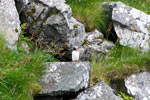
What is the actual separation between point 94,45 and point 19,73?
349 cm

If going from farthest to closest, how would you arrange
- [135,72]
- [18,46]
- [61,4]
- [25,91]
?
[61,4], [135,72], [18,46], [25,91]

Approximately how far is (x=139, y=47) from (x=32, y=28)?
2914mm

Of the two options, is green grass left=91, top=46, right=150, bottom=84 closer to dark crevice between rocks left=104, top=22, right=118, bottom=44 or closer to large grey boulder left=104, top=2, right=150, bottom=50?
large grey boulder left=104, top=2, right=150, bottom=50

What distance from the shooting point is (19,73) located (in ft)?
16.7

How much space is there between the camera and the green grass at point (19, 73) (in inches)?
192

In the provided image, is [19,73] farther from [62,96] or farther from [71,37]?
[71,37]

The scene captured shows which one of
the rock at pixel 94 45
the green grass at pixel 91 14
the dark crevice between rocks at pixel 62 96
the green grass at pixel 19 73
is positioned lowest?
the dark crevice between rocks at pixel 62 96

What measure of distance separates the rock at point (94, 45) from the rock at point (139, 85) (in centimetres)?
132

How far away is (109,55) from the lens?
316 inches

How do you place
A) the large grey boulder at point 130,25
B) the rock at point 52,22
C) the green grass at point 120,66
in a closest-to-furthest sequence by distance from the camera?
the green grass at point 120,66
the rock at point 52,22
the large grey boulder at point 130,25

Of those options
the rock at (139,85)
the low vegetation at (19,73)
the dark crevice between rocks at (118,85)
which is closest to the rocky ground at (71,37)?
the rock at (139,85)

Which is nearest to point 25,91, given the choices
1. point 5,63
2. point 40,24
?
point 5,63

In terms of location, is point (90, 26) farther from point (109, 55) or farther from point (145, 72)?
point (145, 72)

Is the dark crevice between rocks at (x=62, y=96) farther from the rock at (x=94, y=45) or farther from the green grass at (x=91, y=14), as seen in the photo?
the green grass at (x=91, y=14)
